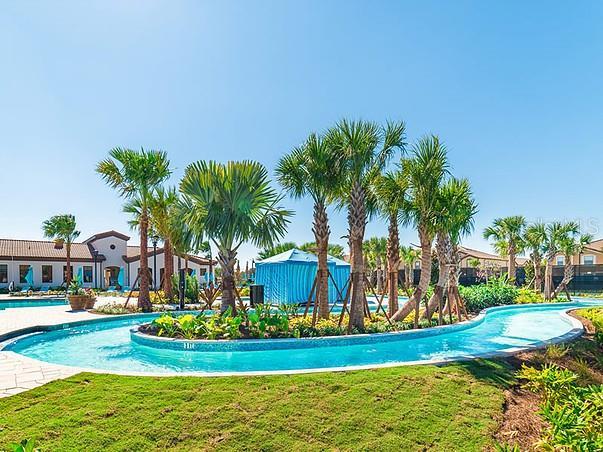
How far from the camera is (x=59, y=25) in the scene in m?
10.1

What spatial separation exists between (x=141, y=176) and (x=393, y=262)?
1109 cm

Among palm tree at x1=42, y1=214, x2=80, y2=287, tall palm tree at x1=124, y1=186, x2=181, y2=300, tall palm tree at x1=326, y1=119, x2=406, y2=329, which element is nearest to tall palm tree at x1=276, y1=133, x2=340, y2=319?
tall palm tree at x1=326, y1=119, x2=406, y2=329

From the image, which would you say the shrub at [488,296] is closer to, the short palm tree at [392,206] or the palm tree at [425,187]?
the short palm tree at [392,206]

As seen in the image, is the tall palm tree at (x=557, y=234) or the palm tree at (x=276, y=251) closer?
the tall palm tree at (x=557, y=234)

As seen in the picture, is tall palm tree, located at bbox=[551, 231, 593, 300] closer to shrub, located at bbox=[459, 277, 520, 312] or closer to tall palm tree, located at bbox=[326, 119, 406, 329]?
shrub, located at bbox=[459, 277, 520, 312]

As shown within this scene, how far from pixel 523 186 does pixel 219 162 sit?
56.6ft

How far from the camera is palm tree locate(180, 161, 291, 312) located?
1090 centimetres

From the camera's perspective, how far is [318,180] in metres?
11.6

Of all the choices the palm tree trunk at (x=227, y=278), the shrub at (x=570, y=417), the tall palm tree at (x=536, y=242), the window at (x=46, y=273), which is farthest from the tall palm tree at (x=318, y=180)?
the window at (x=46, y=273)

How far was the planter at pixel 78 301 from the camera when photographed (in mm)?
18109

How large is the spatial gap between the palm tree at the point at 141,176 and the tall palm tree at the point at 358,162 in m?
9.28

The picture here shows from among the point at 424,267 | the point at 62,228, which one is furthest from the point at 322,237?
the point at 62,228

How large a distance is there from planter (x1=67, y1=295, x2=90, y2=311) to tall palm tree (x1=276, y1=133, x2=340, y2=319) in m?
12.0

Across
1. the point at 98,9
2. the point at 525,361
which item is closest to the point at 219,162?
the point at 98,9
